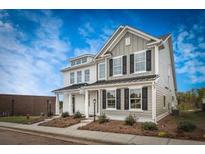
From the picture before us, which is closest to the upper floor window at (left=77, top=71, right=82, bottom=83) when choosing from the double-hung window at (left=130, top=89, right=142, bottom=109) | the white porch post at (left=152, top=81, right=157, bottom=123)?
the double-hung window at (left=130, top=89, right=142, bottom=109)

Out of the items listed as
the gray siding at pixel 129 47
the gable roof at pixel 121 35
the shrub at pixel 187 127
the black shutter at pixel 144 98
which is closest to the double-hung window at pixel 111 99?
the gray siding at pixel 129 47

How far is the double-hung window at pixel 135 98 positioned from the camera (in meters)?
9.55

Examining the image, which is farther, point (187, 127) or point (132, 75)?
point (132, 75)

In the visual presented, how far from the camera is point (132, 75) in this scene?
10.4 m

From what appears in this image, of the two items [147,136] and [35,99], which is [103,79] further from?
[35,99]

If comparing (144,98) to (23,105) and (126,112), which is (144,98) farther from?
(23,105)

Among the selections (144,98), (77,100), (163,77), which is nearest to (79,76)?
(77,100)

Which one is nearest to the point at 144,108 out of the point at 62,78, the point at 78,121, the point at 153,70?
the point at 153,70

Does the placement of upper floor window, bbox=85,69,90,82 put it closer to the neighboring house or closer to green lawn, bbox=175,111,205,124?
the neighboring house

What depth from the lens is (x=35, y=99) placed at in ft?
58.2

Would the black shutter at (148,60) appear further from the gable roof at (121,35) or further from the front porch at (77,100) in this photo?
the front porch at (77,100)

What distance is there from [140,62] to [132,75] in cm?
80

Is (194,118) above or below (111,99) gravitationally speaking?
below

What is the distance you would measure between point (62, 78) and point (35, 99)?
12.8 feet
